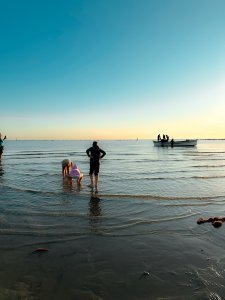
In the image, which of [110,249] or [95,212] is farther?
[95,212]

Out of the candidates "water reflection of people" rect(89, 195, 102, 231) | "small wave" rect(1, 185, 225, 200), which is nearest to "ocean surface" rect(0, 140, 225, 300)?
"water reflection of people" rect(89, 195, 102, 231)

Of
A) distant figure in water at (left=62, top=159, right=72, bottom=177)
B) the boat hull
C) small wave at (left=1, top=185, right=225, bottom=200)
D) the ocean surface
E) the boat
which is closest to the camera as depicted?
the ocean surface

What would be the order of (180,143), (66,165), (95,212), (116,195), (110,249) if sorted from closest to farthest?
(110,249), (95,212), (116,195), (66,165), (180,143)

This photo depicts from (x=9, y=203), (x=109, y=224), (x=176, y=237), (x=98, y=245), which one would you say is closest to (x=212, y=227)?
(x=176, y=237)

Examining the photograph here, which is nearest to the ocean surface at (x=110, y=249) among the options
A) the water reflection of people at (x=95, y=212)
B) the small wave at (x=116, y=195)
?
the water reflection of people at (x=95, y=212)

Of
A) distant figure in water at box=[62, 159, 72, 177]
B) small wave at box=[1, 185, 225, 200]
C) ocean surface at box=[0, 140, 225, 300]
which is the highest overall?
distant figure in water at box=[62, 159, 72, 177]

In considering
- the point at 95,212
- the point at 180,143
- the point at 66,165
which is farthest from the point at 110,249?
the point at 180,143

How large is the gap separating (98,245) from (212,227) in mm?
3221

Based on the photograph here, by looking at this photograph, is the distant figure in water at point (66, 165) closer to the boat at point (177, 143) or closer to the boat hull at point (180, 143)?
the boat at point (177, 143)

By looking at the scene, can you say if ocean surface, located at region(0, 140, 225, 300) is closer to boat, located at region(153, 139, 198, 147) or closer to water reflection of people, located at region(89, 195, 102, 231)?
water reflection of people, located at region(89, 195, 102, 231)

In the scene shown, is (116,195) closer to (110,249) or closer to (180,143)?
(110,249)

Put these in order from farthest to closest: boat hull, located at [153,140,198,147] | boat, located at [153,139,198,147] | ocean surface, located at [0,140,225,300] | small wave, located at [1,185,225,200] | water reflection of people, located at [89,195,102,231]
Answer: boat hull, located at [153,140,198,147] → boat, located at [153,139,198,147] → small wave, located at [1,185,225,200] → water reflection of people, located at [89,195,102,231] → ocean surface, located at [0,140,225,300]

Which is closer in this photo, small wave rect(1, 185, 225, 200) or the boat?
small wave rect(1, 185, 225, 200)

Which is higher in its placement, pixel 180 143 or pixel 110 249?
pixel 180 143
